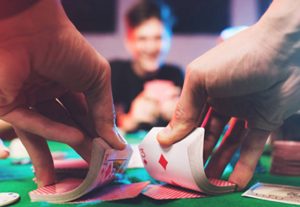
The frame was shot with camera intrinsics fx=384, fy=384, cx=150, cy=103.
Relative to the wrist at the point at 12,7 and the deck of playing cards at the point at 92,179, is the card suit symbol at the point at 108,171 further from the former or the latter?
the wrist at the point at 12,7

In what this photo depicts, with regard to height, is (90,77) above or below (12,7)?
below

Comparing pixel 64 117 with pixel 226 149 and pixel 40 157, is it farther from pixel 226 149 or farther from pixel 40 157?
pixel 226 149

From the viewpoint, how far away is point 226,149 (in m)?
1.09

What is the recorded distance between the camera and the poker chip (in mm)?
900

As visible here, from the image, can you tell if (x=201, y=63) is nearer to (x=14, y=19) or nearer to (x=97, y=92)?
(x=97, y=92)

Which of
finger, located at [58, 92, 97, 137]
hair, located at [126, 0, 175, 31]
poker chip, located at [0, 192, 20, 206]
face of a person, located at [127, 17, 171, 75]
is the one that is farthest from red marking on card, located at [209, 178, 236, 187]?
hair, located at [126, 0, 175, 31]

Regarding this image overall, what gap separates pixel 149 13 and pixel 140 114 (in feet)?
3.19

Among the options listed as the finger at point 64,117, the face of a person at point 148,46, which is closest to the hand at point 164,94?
the face of a person at point 148,46

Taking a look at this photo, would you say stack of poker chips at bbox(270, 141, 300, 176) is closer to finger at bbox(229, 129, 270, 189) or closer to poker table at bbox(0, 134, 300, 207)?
poker table at bbox(0, 134, 300, 207)

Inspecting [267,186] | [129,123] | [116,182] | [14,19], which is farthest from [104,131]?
[129,123]

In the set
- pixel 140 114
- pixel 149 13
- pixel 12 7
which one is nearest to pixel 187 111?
pixel 12 7

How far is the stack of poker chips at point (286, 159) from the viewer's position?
3.96 ft

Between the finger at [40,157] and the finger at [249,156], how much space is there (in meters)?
0.48

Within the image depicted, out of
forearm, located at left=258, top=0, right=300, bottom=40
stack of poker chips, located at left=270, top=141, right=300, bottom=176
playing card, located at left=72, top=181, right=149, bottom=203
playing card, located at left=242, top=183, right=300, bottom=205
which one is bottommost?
stack of poker chips, located at left=270, top=141, right=300, bottom=176
